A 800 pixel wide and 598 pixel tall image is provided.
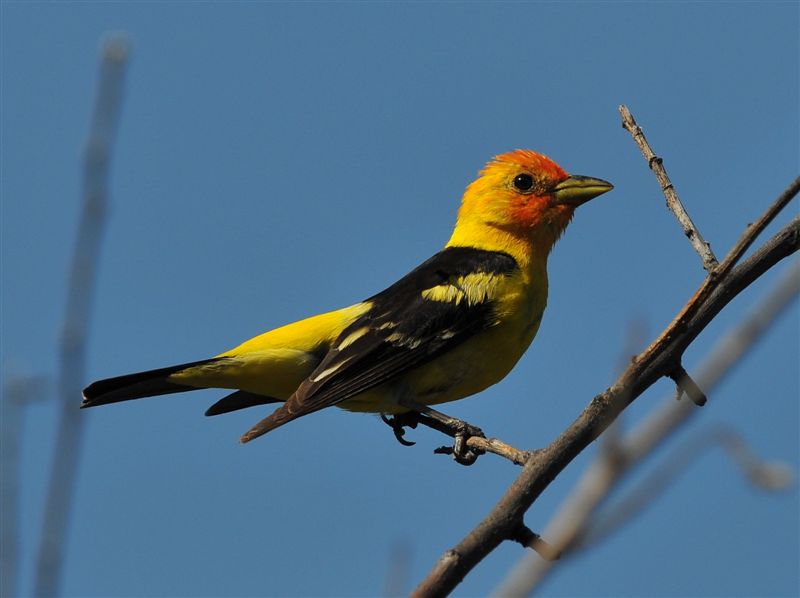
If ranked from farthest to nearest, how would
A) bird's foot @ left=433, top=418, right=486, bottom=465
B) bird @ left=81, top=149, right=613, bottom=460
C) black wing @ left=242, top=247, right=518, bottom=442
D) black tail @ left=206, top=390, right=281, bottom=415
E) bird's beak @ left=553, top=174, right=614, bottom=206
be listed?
1. bird's beak @ left=553, top=174, right=614, bottom=206
2. black tail @ left=206, top=390, right=281, bottom=415
3. bird @ left=81, top=149, right=613, bottom=460
4. black wing @ left=242, top=247, right=518, bottom=442
5. bird's foot @ left=433, top=418, right=486, bottom=465

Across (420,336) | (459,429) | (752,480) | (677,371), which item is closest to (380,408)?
(420,336)

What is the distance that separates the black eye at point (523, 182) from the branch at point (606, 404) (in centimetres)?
409

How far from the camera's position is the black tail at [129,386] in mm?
6148

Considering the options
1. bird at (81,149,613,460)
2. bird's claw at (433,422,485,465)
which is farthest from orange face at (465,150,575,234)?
bird's claw at (433,422,485,465)

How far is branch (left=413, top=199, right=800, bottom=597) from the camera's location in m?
2.80

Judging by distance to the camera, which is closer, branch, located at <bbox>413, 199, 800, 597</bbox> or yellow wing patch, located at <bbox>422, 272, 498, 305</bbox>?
branch, located at <bbox>413, 199, 800, 597</bbox>

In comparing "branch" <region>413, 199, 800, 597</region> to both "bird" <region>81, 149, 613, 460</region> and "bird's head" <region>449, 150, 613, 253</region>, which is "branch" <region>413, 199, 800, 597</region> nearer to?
"bird" <region>81, 149, 613, 460</region>

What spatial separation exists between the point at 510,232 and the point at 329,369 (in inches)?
79.2

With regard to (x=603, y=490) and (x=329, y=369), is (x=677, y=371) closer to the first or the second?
(x=603, y=490)

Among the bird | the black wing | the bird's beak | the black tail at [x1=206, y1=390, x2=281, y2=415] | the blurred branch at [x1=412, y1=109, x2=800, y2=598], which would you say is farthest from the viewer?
the bird's beak

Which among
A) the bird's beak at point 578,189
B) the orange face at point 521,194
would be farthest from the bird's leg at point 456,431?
the bird's beak at point 578,189

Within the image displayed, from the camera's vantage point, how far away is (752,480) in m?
1.93

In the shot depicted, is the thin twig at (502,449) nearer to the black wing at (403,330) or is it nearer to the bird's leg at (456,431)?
the bird's leg at (456,431)

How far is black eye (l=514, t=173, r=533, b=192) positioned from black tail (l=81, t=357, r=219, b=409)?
8.96 feet
